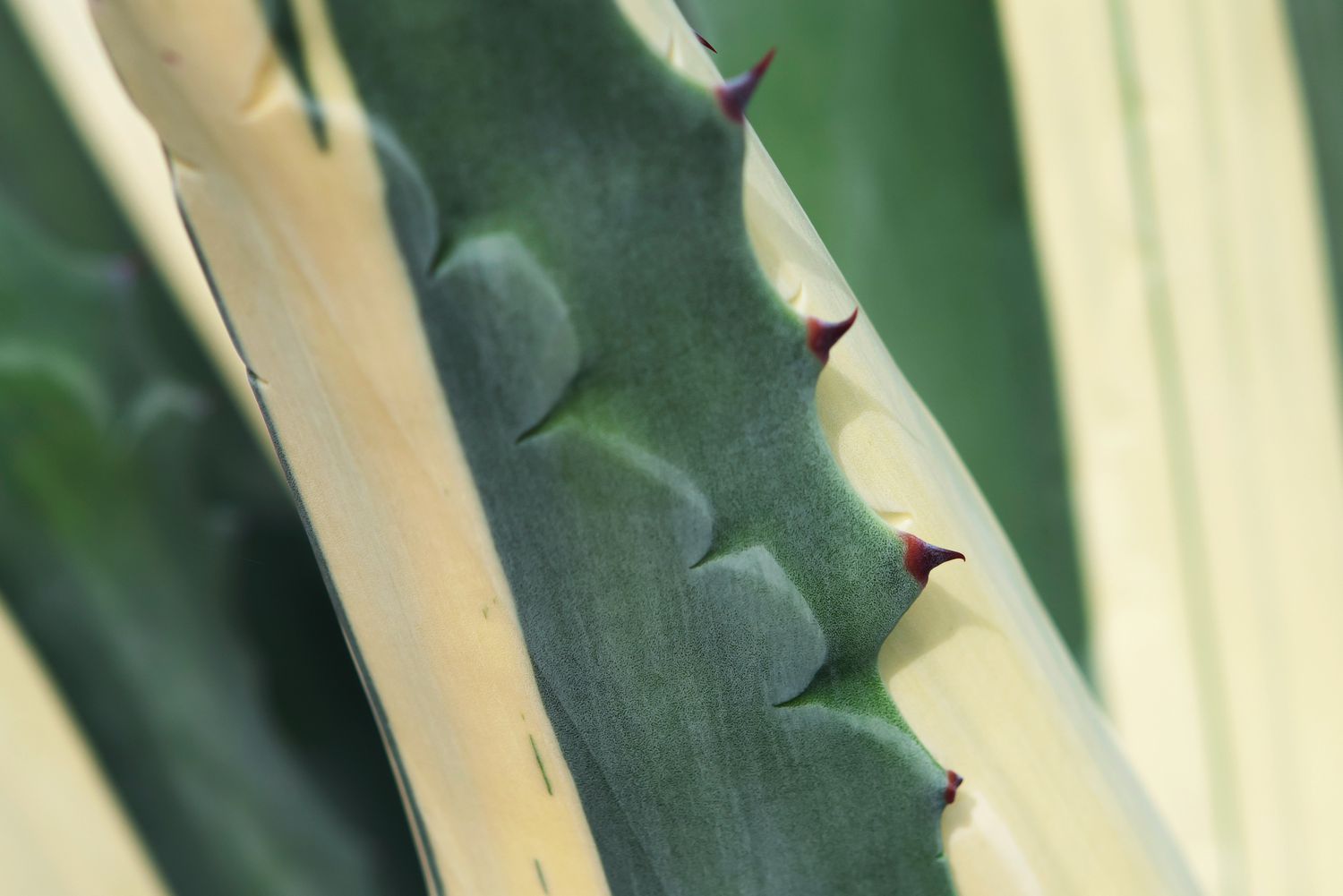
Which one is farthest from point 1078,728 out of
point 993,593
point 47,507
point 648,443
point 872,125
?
point 47,507

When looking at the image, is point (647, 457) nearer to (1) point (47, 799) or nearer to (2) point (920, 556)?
(2) point (920, 556)

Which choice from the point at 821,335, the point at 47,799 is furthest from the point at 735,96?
the point at 47,799

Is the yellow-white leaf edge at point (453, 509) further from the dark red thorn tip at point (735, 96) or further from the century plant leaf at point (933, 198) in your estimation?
the century plant leaf at point (933, 198)

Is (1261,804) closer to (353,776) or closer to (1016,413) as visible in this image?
(1016,413)

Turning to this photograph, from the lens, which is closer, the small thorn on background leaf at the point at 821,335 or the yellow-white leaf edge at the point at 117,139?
the small thorn on background leaf at the point at 821,335

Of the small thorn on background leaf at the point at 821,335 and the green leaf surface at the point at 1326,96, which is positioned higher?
the small thorn on background leaf at the point at 821,335

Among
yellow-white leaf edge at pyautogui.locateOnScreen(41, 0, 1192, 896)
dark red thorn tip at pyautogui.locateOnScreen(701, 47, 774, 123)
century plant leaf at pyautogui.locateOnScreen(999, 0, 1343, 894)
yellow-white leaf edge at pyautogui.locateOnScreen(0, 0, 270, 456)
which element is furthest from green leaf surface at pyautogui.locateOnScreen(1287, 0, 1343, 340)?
yellow-white leaf edge at pyautogui.locateOnScreen(0, 0, 270, 456)

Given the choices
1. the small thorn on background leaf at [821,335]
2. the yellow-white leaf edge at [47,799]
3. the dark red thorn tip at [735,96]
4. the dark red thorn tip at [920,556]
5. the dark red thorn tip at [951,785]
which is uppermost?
the dark red thorn tip at [735,96]

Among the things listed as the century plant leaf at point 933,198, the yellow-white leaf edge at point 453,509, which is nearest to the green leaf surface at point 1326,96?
the century plant leaf at point 933,198
